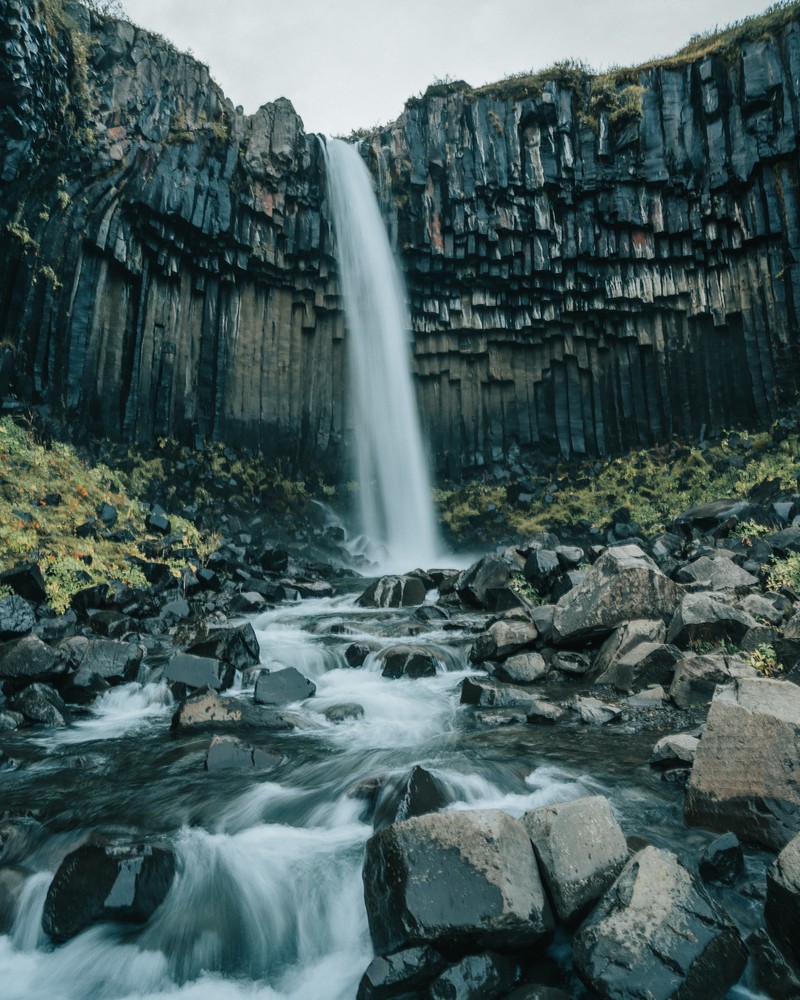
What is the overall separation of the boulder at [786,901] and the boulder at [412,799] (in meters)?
1.99

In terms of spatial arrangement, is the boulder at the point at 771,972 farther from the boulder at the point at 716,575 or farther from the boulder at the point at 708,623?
the boulder at the point at 716,575

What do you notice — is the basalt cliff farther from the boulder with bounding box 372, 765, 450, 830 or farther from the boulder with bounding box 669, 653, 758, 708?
the boulder with bounding box 669, 653, 758, 708

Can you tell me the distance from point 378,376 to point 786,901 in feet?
79.2

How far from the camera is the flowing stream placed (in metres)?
3.12

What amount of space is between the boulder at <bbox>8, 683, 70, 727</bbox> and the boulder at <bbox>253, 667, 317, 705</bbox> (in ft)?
6.97

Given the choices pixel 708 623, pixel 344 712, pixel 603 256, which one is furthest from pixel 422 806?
pixel 603 256

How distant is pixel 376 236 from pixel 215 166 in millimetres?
6951

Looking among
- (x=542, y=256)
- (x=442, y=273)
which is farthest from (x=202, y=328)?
(x=542, y=256)

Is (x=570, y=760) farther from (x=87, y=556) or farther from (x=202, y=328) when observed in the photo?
(x=202, y=328)

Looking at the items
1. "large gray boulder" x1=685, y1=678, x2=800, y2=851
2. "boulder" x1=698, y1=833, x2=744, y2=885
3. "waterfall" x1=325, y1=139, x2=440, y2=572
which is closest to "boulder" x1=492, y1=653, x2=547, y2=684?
"large gray boulder" x1=685, y1=678, x2=800, y2=851

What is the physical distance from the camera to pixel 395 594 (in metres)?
13.1

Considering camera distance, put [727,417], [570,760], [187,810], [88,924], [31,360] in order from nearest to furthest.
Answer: [88,924], [187,810], [570,760], [31,360], [727,417]

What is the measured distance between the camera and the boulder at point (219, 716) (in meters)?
6.23

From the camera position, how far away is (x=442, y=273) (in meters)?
25.1
